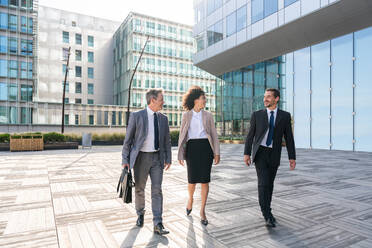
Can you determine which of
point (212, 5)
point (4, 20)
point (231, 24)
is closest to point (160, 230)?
point (231, 24)

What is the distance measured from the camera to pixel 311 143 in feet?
65.7

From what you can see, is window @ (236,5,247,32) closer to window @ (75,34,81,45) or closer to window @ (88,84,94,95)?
window @ (88,84,94,95)

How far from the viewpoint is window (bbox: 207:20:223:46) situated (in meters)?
25.1

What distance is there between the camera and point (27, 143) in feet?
59.6

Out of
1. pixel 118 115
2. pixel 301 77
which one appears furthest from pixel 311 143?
pixel 118 115

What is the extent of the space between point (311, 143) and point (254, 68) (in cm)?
1079

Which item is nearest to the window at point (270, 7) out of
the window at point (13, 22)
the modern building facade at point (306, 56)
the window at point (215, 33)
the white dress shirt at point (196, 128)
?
the modern building facade at point (306, 56)

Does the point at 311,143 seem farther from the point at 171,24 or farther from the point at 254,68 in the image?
the point at 171,24

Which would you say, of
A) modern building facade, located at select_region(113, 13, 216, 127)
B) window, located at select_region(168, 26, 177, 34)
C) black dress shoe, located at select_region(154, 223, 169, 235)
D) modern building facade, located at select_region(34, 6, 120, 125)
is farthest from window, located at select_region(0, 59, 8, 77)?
black dress shoe, located at select_region(154, 223, 169, 235)

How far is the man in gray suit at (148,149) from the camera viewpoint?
355 cm

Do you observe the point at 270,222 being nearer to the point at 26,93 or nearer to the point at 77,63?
the point at 26,93

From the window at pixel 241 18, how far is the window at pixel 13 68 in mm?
31508

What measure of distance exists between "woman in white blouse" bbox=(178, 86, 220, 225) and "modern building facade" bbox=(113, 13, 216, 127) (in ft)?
142

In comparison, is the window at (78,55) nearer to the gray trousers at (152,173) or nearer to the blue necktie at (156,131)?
the blue necktie at (156,131)
